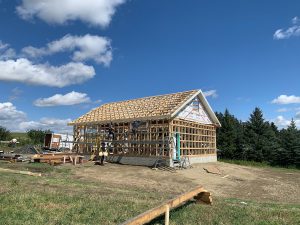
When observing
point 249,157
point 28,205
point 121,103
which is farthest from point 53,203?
point 249,157

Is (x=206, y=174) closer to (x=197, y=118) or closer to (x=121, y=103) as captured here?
(x=197, y=118)

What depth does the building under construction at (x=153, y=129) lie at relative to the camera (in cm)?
2155

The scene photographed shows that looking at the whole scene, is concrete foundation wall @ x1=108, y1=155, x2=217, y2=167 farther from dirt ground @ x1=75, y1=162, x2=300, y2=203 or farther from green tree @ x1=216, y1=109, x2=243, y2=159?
green tree @ x1=216, y1=109, x2=243, y2=159

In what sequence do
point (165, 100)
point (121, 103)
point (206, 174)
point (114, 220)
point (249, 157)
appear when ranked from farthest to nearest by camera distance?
point (249, 157)
point (121, 103)
point (165, 100)
point (206, 174)
point (114, 220)

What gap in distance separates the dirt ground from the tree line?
1233cm

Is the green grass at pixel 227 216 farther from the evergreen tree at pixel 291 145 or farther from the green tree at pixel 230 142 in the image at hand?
the green tree at pixel 230 142

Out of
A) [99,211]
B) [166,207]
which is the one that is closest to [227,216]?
[166,207]

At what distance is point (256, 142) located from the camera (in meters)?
37.7

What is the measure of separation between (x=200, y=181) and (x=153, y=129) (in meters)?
6.62

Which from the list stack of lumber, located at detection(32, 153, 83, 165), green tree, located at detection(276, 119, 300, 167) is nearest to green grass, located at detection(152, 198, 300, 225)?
stack of lumber, located at detection(32, 153, 83, 165)

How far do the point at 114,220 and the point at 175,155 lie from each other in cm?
1484

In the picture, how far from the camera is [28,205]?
25.9 ft

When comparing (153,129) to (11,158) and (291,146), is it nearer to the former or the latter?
(11,158)

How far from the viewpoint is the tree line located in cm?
3164
